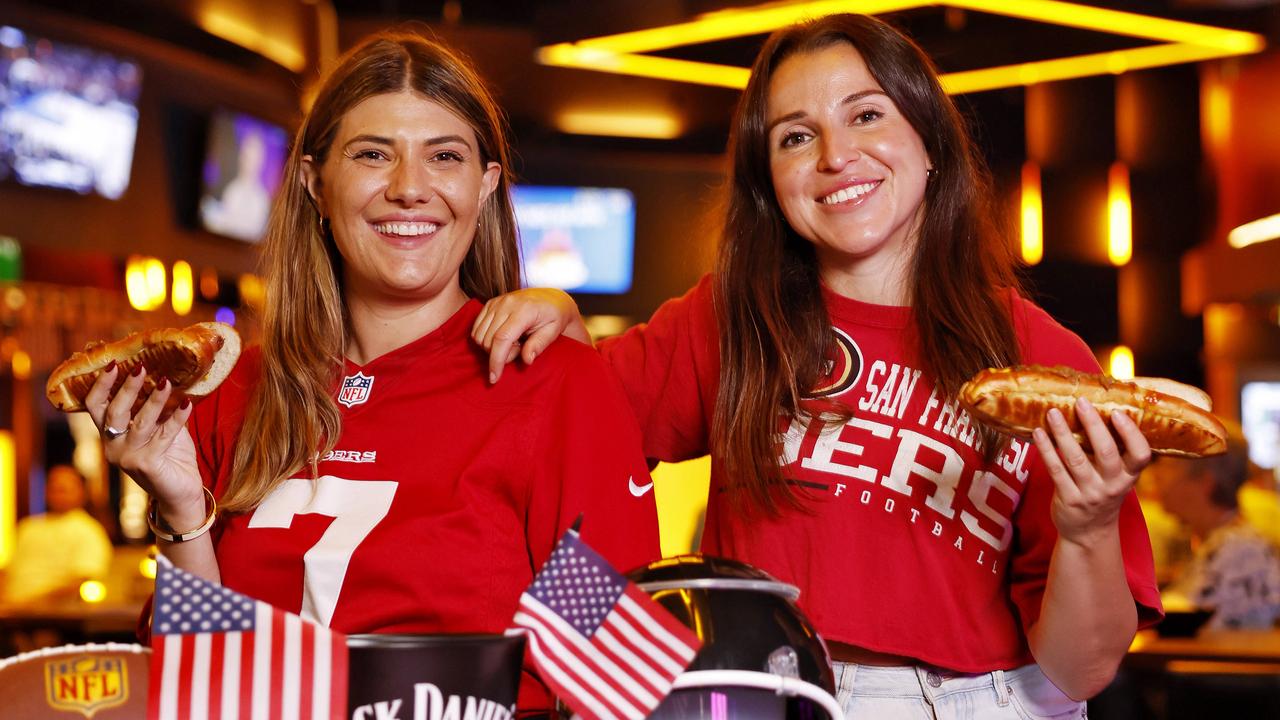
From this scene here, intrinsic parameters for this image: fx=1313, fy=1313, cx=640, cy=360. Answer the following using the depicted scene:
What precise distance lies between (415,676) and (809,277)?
1.16m

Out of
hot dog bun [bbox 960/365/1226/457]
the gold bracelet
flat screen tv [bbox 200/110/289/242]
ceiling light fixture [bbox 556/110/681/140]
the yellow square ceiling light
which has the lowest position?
the gold bracelet

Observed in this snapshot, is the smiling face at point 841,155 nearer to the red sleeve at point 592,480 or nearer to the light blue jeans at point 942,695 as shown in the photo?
the red sleeve at point 592,480

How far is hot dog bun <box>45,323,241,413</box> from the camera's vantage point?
1697 millimetres

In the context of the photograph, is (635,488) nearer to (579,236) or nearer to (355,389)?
(355,389)

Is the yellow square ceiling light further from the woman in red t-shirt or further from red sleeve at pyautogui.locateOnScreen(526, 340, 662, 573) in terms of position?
red sleeve at pyautogui.locateOnScreen(526, 340, 662, 573)

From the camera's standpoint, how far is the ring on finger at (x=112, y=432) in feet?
5.68

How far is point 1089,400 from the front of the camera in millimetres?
1539

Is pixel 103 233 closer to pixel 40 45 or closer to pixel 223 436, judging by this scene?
pixel 40 45

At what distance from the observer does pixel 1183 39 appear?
6422 mm

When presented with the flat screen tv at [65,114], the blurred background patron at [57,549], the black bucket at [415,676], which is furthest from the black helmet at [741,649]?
the blurred background patron at [57,549]

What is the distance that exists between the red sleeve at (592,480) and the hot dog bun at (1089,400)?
0.54 metres

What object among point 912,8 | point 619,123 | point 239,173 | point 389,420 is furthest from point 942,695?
point 619,123

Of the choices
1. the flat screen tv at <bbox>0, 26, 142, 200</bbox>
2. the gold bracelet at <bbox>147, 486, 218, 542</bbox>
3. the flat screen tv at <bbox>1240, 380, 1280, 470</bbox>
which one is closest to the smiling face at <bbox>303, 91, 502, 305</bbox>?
the gold bracelet at <bbox>147, 486, 218, 542</bbox>

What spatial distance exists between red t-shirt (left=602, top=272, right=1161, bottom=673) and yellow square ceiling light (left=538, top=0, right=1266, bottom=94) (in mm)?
3626
